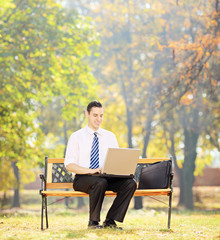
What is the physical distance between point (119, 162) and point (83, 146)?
0.61 meters

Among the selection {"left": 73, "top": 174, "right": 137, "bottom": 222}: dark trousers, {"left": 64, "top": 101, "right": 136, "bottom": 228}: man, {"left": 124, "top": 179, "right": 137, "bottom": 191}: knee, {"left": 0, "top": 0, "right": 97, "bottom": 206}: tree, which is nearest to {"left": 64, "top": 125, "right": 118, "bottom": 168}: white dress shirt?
{"left": 64, "top": 101, "right": 136, "bottom": 228}: man

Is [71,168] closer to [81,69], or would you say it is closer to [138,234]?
[138,234]

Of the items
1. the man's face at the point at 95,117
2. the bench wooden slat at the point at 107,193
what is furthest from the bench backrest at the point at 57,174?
the man's face at the point at 95,117

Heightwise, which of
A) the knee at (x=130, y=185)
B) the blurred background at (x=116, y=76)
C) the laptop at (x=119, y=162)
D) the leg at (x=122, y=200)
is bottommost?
the leg at (x=122, y=200)

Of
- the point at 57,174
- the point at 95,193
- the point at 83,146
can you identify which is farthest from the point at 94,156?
the point at 57,174

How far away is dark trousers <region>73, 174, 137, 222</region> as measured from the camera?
5.17m

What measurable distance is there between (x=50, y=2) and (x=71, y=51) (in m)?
1.67

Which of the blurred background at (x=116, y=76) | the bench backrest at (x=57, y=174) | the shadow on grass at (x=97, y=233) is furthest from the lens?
the blurred background at (x=116, y=76)

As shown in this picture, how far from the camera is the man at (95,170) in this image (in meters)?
5.19

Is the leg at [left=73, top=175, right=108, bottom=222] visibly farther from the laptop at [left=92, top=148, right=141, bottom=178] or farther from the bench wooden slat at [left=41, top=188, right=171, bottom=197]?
the bench wooden slat at [left=41, top=188, right=171, bottom=197]

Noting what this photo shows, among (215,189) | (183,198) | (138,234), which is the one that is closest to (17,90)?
(138,234)

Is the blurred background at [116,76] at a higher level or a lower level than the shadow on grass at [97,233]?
higher

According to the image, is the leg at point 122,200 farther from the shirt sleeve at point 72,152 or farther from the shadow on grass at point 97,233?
the shirt sleeve at point 72,152

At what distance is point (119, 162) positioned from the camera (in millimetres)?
5207
